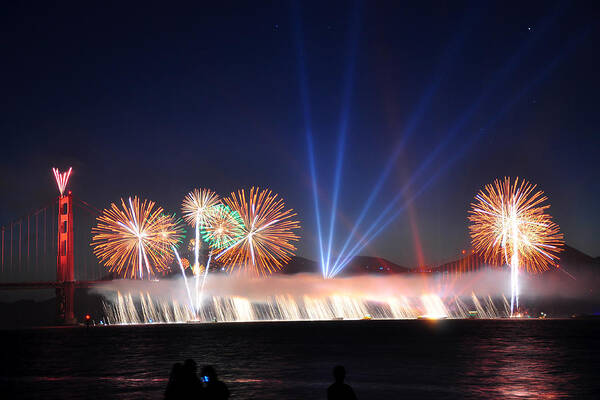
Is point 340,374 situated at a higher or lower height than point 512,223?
lower

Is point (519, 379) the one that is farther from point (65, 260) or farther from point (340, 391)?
point (65, 260)

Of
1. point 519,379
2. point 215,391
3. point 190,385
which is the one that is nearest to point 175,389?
point 190,385

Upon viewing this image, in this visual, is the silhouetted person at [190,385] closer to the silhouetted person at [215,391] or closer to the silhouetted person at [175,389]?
the silhouetted person at [175,389]

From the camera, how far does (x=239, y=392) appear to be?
25.9m

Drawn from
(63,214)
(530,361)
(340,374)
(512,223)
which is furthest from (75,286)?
(340,374)

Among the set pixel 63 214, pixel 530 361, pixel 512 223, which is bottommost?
pixel 530 361

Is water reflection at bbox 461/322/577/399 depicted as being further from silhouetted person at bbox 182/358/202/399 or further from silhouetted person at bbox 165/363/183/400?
silhouetted person at bbox 165/363/183/400

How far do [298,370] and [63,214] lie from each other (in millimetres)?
99094

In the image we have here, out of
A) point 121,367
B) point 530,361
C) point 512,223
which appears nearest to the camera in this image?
point 121,367

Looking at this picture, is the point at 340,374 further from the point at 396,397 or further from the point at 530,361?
the point at 530,361

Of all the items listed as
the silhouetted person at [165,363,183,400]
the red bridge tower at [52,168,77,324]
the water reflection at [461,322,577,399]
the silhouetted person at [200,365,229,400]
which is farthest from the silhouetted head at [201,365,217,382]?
the red bridge tower at [52,168,77,324]

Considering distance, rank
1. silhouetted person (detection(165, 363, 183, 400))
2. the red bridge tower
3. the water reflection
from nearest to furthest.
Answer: silhouetted person (detection(165, 363, 183, 400))
the water reflection
the red bridge tower

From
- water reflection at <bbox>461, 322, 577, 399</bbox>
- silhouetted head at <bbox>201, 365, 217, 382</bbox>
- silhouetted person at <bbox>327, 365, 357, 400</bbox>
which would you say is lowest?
water reflection at <bbox>461, 322, 577, 399</bbox>

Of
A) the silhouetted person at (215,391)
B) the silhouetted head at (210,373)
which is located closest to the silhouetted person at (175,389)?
the silhouetted head at (210,373)
